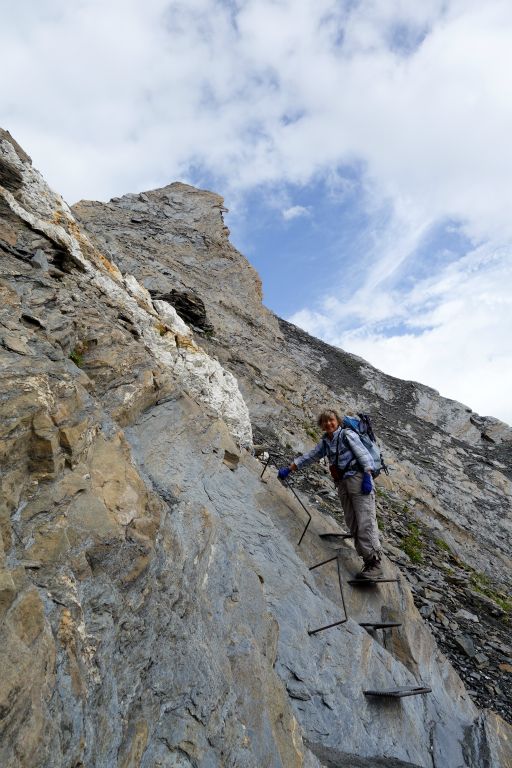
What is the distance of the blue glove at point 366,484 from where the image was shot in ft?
24.6

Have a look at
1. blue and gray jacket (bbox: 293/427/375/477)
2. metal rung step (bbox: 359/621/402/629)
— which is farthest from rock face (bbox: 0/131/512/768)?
blue and gray jacket (bbox: 293/427/375/477)

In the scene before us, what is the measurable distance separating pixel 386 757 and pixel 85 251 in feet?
34.7

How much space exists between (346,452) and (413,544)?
554 centimetres

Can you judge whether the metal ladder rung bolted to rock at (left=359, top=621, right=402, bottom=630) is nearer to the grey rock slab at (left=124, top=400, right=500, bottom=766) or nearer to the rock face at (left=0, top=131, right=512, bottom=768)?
the rock face at (left=0, top=131, right=512, bottom=768)

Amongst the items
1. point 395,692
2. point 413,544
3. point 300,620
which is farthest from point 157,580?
point 413,544

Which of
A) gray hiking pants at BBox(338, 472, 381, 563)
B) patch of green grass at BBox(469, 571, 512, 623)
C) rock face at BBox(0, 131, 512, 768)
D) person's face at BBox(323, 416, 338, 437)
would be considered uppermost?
patch of green grass at BBox(469, 571, 512, 623)

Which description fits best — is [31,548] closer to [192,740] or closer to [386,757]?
[192,740]

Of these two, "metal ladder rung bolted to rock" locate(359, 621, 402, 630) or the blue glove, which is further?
the blue glove

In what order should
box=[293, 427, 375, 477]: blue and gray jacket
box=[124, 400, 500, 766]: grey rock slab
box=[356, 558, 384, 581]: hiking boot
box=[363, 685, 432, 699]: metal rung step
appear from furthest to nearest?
1. box=[293, 427, 375, 477]: blue and gray jacket
2. box=[356, 558, 384, 581]: hiking boot
3. box=[363, 685, 432, 699]: metal rung step
4. box=[124, 400, 500, 766]: grey rock slab

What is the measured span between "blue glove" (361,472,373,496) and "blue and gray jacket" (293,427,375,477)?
0.13 meters

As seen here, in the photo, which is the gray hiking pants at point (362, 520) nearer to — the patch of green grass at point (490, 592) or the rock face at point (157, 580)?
the rock face at point (157, 580)

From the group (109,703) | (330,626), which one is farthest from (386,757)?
(109,703)

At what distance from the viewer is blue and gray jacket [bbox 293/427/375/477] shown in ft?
24.5

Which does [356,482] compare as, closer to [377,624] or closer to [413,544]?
[377,624]
